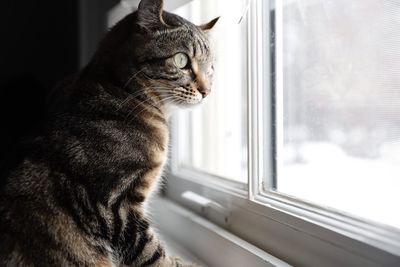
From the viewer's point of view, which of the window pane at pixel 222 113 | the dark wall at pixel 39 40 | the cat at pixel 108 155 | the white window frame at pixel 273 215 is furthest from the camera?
the dark wall at pixel 39 40

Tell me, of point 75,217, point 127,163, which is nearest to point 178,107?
point 127,163

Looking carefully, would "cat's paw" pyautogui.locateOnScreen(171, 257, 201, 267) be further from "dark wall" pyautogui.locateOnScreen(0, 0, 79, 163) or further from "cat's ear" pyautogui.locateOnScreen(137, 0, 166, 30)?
"dark wall" pyautogui.locateOnScreen(0, 0, 79, 163)

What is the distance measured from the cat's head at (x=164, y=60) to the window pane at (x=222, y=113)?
0.08m

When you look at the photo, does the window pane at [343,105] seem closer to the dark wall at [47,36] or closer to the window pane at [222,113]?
the window pane at [222,113]

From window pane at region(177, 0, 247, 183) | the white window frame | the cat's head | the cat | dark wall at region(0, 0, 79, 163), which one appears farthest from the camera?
dark wall at region(0, 0, 79, 163)

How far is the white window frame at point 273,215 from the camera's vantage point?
0.64 m

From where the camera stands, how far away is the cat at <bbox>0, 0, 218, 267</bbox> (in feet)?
2.68

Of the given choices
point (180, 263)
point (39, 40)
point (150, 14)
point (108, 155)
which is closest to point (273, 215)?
point (180, 263)

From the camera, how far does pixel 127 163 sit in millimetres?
846

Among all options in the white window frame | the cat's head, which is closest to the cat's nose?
the cat's head

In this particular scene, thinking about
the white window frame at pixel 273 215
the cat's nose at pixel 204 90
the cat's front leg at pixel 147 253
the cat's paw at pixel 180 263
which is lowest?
the cat's paw at pixel 180 263

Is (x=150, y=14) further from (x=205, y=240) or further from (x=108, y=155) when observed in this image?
(x=205, y=240)

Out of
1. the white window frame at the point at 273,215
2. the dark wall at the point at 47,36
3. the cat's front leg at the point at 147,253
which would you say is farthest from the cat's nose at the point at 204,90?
the dark wall at the point at 47,36

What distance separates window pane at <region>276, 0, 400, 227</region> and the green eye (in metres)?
0.21
